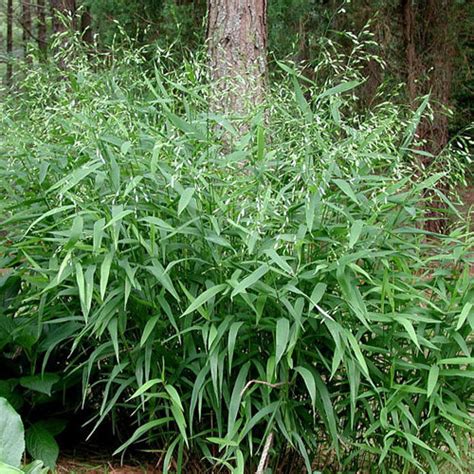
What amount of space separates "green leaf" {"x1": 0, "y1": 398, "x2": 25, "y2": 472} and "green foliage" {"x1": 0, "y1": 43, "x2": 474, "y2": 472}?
84 cm

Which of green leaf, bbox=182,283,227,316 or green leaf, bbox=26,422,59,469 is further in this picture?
green leaf, bbox=26,422,59,469

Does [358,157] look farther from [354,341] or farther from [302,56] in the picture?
[302,56]

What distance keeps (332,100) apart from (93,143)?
2.98ft

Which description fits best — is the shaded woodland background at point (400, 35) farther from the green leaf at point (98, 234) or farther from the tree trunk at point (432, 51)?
the green leaf at point (98, 234)

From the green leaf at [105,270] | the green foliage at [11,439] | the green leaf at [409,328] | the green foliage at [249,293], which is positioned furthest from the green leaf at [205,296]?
the green foliage at [11,439]

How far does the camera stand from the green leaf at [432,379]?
8.44 feet

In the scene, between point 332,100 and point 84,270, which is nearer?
point 84,270

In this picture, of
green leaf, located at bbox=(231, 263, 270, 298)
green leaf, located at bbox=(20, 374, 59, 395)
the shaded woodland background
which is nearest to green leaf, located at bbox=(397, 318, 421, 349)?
green leaf, located at bbox=(231, 263, 270, 298)

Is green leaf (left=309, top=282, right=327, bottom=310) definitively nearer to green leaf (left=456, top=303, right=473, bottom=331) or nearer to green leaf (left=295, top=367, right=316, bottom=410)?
green leaf (left=295, top=367, right=316, bottom=410)

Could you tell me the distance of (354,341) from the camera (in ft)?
8.25

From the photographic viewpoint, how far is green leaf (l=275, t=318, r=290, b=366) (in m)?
2.46

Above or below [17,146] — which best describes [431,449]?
below

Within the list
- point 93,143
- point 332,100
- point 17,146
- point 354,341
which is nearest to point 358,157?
point 332,100

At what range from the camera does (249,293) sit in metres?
2.69
